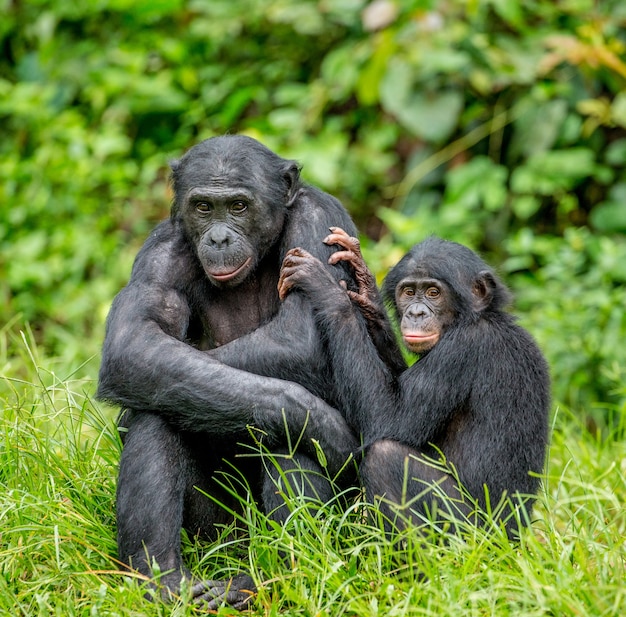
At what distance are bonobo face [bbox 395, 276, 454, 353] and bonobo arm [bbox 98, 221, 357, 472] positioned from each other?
22.5 inches

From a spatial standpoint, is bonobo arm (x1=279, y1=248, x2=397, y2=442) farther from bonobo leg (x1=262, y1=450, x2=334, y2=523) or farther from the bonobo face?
bonobo leg (x1=262, y1=450, x2=334, y2=523)

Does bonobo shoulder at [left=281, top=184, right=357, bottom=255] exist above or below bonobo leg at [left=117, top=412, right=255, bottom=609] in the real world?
above

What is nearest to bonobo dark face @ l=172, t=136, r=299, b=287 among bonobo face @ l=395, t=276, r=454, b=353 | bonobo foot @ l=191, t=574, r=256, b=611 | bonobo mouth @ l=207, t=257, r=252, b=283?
bonobo mouth @ l=207, t=257, r=252, b=283

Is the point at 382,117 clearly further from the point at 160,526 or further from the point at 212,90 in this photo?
the point at 160,526

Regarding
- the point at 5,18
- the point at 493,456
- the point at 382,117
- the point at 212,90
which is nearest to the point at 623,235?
the point at 382,117

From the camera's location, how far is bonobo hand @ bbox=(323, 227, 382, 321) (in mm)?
5035

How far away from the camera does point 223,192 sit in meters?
4.89

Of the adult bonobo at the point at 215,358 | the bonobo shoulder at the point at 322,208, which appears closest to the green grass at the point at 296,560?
the adult bonobo at the point at 215,358

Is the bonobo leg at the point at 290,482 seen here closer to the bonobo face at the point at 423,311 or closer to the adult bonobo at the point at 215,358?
the adult bonobo at the point at 215,358

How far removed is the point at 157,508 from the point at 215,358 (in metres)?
0.78

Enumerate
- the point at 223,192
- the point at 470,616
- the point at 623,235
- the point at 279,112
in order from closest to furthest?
the point at 470,616 < the point at 223,192 < the point at 623,235 < the point at 279,112

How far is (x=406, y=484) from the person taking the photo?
14.8 ft

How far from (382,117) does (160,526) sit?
7.33 metres

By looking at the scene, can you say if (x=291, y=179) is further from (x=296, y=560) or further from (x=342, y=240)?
(x=296, y=560)
